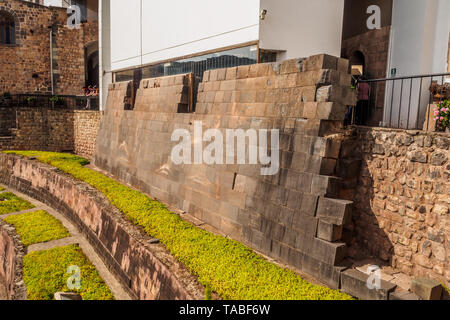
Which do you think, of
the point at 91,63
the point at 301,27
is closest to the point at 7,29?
the point at 91,63

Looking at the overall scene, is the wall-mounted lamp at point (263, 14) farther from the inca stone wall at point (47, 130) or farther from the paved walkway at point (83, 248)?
the inca stone wall at point (47, 130)

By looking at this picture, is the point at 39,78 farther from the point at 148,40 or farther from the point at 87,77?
the point at 148,40

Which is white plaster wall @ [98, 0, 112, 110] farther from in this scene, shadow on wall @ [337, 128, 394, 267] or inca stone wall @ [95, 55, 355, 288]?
shadow on wall @ [337, 128, 394, 267]

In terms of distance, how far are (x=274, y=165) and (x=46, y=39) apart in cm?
2331

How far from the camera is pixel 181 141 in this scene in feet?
28.9

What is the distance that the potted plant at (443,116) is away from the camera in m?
5.38

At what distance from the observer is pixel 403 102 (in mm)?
8414

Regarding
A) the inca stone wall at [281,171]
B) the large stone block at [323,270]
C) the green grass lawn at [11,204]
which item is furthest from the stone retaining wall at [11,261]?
the large stone block at [323,270]

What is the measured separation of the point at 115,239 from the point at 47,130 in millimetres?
14758

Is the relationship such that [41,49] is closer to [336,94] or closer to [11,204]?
[11,204]

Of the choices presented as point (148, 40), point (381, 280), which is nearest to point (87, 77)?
point (148, 40)

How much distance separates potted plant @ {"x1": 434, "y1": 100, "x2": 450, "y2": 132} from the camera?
538 cm

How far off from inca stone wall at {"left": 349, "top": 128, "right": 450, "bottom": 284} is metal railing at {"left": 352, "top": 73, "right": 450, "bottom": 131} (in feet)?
6.12

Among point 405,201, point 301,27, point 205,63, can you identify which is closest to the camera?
point 405,201
